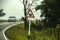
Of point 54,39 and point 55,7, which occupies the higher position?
point 55,7

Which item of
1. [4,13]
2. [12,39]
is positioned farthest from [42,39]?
[4,13]

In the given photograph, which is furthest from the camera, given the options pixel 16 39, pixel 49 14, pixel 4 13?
pixel 4 13

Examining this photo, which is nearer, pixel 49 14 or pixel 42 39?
pixel 42 39

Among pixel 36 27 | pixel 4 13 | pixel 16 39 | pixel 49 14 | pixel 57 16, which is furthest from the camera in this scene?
pixel 4 13

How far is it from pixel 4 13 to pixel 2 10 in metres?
1.41

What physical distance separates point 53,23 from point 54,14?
131 cm

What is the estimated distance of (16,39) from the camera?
24.2 metres

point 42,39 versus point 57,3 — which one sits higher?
point 57,3

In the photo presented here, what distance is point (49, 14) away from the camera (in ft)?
92.6

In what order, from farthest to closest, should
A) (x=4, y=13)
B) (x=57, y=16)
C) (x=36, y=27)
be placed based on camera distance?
(x=4, y=13) → (x=36, y=27) → (x=57, y=16)

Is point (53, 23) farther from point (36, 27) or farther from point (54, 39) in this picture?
point (36, 27)

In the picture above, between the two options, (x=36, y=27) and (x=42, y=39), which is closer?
(x=42, y=39)

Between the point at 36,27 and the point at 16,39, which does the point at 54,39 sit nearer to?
the point at 16,39

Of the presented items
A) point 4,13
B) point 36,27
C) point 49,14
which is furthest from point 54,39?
point 4,13
